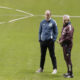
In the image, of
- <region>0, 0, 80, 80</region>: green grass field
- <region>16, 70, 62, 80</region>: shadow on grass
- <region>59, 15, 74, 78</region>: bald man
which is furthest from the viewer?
<region>0, 0, 80, 80</region>: green grass field

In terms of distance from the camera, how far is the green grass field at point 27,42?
12.2m

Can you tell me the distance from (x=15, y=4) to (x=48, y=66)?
554 inches

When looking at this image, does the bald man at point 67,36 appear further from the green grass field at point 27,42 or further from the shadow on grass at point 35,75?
the green grass field at point 27,42

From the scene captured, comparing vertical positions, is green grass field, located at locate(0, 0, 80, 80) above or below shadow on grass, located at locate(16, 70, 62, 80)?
above

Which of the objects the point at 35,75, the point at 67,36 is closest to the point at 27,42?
the point at 35,75

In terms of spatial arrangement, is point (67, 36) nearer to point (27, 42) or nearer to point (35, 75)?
point (35, 75)

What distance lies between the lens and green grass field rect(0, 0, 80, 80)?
12.2 metres

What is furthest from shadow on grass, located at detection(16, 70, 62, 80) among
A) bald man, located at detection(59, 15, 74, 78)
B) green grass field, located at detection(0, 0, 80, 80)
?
bald man, located at detection(59, 15, 74, 78)

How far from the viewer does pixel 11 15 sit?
78.3 feet

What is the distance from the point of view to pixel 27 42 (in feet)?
57.6

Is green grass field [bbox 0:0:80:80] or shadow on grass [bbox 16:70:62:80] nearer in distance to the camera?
shadow on grass [bbox 16:70:62:80]

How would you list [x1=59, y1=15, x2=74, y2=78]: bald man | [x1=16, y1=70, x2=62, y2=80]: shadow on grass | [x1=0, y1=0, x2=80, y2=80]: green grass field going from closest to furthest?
[x1=59, y1=15, x2=74, y2=78]: bald man, [x1=16, y1=70, x2=62, y2=80]: shadow on grass, [x1=0, y1=0, x2=80, y2=80]: green grass field

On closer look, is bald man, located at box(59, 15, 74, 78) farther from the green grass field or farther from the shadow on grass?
the green grass field

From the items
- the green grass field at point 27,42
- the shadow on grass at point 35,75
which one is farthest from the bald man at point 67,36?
the green grass field at point 27,42
